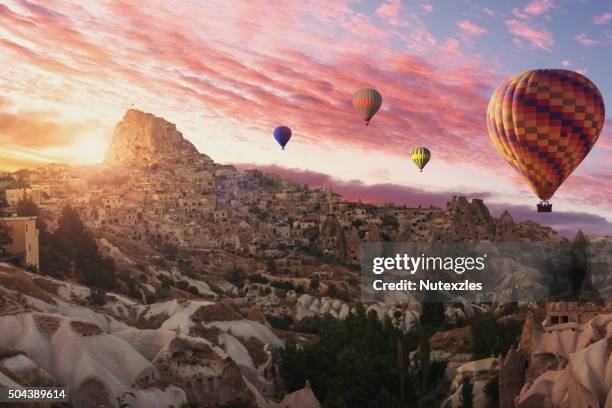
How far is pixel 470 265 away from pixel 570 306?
7823cm

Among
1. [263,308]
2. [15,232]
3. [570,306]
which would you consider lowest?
[263,308]

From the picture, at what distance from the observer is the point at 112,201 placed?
133000mm

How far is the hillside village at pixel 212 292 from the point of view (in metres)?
26.1

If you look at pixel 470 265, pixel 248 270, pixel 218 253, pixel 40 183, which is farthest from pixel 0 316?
pixel 40 183

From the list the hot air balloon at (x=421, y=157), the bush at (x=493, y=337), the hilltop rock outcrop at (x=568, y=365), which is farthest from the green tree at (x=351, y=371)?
the hot air balloon at (x=421, y=157)

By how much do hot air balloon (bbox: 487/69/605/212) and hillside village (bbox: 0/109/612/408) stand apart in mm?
7768

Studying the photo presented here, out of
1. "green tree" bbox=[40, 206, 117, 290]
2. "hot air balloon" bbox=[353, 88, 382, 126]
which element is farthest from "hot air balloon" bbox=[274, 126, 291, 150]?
"green tree" bbox=[40, 206, 117, 290]

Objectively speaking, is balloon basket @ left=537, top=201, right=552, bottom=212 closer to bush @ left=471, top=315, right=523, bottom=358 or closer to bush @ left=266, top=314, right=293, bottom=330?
bush @ left=471, top=315, right=523, bottom=358

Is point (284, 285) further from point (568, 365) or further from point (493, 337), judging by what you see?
point (568, 365)

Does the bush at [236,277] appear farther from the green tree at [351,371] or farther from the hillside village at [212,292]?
the green tree at [351,371]

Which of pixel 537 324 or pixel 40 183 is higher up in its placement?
pixel 40 183

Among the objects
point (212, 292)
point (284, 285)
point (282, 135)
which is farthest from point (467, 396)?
point (282, 135)

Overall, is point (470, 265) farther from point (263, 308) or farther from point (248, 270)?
point (263, 308)

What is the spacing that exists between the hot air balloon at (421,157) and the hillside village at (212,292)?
16.7 m
